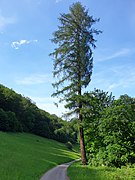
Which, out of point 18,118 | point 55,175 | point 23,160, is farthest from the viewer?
point 18,118

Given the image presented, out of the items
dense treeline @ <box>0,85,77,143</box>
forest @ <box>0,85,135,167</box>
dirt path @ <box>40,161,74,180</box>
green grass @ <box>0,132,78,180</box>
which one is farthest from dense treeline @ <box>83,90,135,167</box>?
dense treeline @ <box>0,85,77,143</box>

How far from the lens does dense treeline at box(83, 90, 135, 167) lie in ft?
83.5

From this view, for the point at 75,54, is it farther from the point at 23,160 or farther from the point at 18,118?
the point at 18,118

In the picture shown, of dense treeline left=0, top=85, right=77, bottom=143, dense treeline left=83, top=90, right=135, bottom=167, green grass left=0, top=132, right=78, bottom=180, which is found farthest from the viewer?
dense treeline left=0, top=85, right=77, bottom=143

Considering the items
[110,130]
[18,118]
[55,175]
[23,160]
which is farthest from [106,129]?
[18,118]

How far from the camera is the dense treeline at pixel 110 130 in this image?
25448mm

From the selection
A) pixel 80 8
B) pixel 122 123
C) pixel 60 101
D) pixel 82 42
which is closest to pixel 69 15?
pixel 80 8

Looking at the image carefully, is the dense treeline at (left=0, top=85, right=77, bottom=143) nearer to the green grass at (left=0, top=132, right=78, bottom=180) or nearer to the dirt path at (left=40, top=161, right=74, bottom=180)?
the green grass at (left=0, top=132, right=78, bottom=180)

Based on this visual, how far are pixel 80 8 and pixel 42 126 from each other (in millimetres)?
68703

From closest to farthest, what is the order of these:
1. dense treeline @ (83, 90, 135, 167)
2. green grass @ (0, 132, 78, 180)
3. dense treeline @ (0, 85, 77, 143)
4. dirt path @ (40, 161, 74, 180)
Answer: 1. green grass @ (0, 132, 78, 180)
2. dirt path @ (40, 161, 74, 180)
3. dense treeline @ (83, 90, 135, 167)
4. dense treeline @ (0, 85, 77, 143)

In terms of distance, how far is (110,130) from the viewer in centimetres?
2627

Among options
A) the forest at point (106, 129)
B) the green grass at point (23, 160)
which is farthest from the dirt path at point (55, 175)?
the forest at point (106, 129)

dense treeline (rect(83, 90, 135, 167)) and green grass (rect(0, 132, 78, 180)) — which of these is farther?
dense treeline (rect(83, 90, 135, 167))

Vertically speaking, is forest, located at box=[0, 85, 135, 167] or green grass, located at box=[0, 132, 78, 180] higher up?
forest, located at box=[0, 85, 135, 167]
